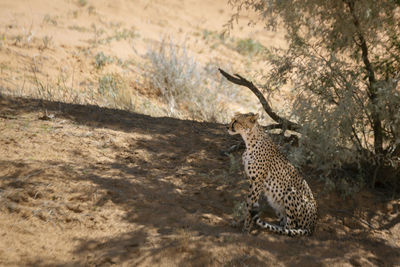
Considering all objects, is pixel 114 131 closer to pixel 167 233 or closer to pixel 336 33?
pixel 167 233

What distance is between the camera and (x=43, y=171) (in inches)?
176

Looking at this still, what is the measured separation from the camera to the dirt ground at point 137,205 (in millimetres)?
3699

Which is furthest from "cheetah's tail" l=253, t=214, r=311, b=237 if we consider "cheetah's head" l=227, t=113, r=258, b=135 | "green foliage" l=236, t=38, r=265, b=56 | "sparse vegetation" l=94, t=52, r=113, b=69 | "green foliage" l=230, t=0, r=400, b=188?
"green foliage" l=236, t=38, r=265, b=56

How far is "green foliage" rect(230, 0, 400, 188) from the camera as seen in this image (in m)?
4.64

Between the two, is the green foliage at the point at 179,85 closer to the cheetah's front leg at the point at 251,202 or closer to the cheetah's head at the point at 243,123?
the cheetah's head at the point at 243,123

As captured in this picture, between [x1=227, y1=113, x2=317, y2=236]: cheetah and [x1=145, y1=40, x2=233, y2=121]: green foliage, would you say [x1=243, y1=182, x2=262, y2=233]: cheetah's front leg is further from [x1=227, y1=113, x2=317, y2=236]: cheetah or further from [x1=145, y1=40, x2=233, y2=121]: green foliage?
[x1=145, y1=40, x2=233, y2=121]: green foliage

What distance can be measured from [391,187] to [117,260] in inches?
143

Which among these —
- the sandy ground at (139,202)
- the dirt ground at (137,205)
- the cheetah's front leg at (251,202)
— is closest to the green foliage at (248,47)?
the sandy ground at (139,202)

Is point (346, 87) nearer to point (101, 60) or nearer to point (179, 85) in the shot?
point (179, 85)

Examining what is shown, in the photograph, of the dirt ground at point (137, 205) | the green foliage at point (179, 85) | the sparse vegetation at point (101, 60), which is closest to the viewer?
the dirt ground at point (137, 205)

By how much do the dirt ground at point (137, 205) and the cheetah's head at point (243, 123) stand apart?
2.46 feet

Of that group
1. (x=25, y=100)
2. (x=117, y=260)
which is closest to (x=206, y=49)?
(x=25, y=100)

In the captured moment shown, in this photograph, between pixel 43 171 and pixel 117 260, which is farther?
pixel 43 171

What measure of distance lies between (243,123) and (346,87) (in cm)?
124
